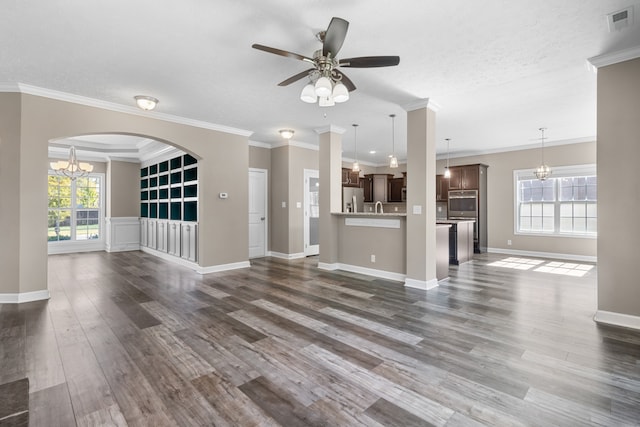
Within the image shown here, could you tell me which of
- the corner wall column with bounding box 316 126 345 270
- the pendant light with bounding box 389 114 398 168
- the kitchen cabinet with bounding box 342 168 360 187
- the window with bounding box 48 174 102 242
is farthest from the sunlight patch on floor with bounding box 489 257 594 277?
the window with bounding box 48 174 102 242

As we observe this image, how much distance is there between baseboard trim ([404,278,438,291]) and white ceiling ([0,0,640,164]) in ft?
8.84

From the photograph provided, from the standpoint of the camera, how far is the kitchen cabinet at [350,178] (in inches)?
366

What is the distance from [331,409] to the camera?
73.9 inches

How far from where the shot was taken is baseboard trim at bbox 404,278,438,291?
4.54 meters

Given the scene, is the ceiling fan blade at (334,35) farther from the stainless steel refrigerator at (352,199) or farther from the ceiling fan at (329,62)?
the stainless steel refrigerator at (352,199)

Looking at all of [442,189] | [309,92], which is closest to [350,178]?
[442,189]

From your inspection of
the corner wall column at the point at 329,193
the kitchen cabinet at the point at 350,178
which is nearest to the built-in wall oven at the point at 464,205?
the kitchen cabinet at the point at 350,178

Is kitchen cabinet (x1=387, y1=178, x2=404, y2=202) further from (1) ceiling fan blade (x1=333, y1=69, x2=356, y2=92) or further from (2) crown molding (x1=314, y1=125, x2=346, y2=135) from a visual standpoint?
(1) ceiling fan blade (x1=333, y1=69, x2=356, y2=92)

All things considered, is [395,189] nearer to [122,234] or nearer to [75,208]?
[122,234]

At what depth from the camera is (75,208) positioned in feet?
27.8

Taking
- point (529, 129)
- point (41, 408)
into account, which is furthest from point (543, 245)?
point (41, 408)

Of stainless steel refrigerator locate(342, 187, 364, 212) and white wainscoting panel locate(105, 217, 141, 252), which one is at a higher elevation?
stainless steel refrigerator locate(342, 187, 364, 212)

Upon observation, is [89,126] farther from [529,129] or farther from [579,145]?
[579,145]

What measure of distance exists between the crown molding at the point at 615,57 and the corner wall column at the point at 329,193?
383 centimetres
